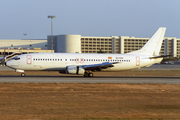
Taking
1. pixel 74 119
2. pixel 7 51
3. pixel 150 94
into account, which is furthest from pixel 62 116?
pixel 7 51

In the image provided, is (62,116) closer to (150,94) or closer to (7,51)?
(150,94)

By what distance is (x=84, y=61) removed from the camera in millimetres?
40531

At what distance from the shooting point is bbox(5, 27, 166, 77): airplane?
38750 millimetres

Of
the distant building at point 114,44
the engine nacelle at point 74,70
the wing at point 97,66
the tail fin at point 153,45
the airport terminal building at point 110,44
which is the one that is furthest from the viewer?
the distant building at point 114,44

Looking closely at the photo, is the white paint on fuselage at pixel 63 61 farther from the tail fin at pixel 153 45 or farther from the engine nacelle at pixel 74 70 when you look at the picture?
the tail fin at pixel 153 45

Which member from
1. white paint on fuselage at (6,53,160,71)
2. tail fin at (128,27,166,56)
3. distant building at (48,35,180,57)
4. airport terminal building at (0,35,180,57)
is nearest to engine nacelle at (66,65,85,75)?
white paint on fuselage at (6,53,160,71)

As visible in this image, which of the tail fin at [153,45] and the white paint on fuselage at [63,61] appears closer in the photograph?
the white paint on fuselage at [63,61]

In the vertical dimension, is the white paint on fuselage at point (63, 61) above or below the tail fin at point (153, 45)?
below

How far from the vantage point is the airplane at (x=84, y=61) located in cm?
3875

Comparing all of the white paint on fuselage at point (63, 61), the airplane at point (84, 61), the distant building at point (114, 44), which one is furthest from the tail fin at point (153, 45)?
the distant building at point (114, 44)

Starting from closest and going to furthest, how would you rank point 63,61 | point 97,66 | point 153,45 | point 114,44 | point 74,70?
point 74,70 < point 63,61 < point 97,66 < point 153,45 < point 114,44

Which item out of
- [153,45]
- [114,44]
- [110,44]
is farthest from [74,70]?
[110,44]

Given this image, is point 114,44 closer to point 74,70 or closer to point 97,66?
point 97,66

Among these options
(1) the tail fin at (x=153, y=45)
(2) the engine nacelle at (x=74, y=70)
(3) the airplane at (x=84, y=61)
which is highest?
(1) the tail fin at (x=153, y=45)
